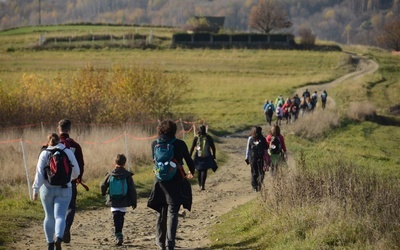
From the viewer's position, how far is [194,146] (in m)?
16.5

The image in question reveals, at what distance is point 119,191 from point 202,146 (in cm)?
572

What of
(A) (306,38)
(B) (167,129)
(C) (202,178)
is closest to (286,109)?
(C) (202,178)

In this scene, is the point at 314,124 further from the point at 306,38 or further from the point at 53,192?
the point at 306,38

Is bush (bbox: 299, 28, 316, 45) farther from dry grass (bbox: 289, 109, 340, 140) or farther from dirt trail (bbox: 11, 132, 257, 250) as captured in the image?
dirt trail (bbox: 11, 132, 257, 250)

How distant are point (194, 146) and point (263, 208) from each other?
4.34 m

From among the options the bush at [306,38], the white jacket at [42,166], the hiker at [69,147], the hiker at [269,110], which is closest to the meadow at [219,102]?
the hiker at [69,147]

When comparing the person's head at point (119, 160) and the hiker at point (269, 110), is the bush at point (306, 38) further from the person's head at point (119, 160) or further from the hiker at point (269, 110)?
the person's head at point (119, 160)

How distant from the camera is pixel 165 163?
10.4 m

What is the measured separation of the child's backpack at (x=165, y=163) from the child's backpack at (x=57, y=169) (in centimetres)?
127

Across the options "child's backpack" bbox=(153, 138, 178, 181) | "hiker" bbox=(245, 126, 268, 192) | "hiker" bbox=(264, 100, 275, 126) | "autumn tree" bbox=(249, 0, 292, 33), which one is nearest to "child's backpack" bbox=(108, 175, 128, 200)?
"child's backpack" bbox=(153, 138, 178, 181)

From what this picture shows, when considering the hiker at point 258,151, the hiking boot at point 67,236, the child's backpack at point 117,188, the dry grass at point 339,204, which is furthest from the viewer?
the hiker at point 258,151

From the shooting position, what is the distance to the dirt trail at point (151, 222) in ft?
39.1

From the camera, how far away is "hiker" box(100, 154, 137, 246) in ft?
38.3

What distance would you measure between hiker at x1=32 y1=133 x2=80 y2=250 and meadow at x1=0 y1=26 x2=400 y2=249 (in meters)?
1.72
